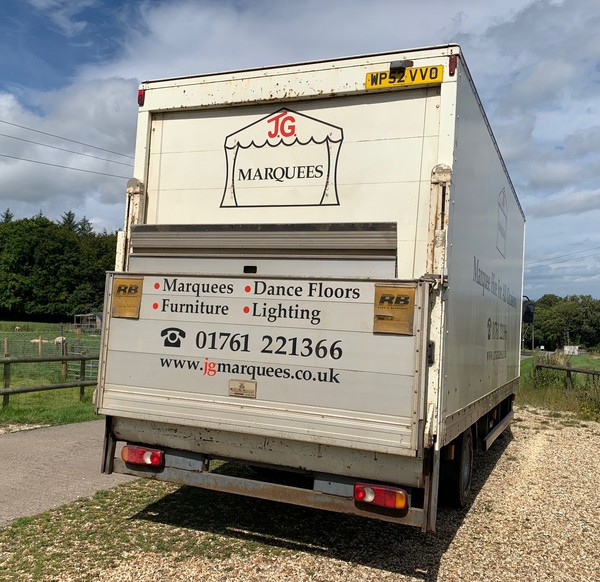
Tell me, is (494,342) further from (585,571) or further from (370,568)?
(370,568)

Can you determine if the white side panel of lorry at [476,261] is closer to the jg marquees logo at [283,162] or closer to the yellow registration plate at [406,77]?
the yellow registration plate at [406,77]

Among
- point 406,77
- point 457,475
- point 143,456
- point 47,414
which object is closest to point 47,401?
point 47,414

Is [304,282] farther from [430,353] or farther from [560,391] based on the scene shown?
[560,391]

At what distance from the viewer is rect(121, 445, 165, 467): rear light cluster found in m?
4.54

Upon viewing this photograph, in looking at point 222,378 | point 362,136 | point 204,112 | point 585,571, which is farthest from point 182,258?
point 585,571

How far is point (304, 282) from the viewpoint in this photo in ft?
13.8

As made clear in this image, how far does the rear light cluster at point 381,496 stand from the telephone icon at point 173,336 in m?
1.66

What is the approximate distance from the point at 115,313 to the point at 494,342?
4.52 m

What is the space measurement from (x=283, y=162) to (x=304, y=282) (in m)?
1.15

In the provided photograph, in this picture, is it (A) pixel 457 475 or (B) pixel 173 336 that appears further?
(A) pixel 457 475

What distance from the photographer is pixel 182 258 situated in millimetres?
4668

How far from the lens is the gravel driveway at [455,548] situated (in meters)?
4.25

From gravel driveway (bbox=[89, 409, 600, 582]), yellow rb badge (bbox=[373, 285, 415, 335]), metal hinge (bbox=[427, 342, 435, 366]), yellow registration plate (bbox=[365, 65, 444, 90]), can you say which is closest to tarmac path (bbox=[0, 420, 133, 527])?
gravel driveway (bbox=[89, 409, 600, 582])

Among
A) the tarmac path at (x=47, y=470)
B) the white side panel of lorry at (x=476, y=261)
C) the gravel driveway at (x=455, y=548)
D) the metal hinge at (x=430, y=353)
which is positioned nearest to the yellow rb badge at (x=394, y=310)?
the metal hinge at (x=430, y=353)
